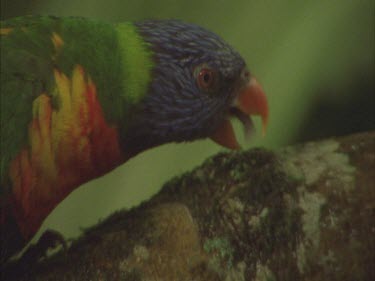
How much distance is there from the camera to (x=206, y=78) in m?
1.76

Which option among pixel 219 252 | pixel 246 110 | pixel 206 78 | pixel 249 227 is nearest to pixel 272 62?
pixel 246 110

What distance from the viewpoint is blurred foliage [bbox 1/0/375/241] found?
7.53 ft

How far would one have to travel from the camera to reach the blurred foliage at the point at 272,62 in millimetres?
2295

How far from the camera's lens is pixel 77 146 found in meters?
1.51

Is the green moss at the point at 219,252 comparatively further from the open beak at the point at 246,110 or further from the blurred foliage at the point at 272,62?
the blurred foliage at the point at 272,62

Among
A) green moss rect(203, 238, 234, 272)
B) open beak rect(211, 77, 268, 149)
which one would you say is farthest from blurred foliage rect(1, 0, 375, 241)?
green moss rect(203, 238, 234, 272)

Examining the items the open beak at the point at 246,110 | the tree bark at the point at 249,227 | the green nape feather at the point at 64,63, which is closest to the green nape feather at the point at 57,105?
the green nape feather at the point at 64,63

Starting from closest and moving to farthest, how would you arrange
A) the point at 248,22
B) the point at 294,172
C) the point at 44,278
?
1. the point at 44,278
2. the point at 294,172
3. the point at 248,22

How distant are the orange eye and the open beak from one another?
0.13 metres

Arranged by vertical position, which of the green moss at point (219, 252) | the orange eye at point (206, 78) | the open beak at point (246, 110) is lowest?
the green moss at point (219, 252)

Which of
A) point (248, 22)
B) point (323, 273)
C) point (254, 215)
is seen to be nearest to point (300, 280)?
point (323, 273)

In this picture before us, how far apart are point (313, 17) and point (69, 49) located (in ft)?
4.10

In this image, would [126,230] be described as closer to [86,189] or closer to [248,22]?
[86,189]

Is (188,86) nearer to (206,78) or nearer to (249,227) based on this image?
(206,78)
